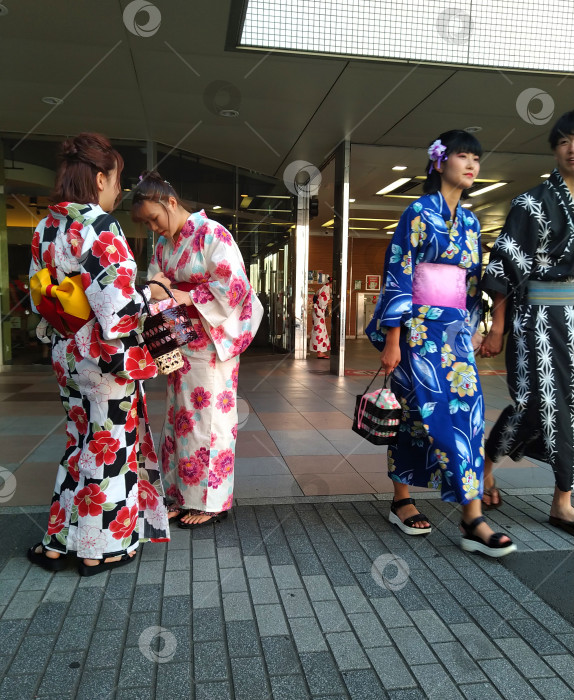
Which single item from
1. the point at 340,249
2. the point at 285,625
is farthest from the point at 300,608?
the point at 340,249

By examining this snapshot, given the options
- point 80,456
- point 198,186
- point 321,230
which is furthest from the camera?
point 321,230

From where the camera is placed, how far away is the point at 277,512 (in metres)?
2.77

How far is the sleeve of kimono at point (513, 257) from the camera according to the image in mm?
2533

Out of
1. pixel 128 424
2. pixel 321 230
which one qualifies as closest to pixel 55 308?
pixel 128 424

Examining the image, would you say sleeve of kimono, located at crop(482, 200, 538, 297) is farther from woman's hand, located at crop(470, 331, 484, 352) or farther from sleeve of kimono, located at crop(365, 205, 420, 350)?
sleeve of kimono, located at crop(365, 205, 420, 350)

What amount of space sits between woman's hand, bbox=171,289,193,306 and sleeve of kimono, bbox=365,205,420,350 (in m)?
0.86

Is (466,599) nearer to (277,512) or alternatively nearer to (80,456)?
(277,512)

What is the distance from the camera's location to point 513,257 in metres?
2.54

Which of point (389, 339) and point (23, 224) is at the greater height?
point (23, 224)

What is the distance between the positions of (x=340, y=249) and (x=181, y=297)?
601 centimetres

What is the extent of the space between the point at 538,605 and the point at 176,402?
1.71m

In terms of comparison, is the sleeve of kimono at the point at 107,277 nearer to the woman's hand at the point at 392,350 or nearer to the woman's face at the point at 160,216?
the woman's face at the point at 160,216

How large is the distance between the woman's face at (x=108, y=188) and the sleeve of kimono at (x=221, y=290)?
44 centimetres

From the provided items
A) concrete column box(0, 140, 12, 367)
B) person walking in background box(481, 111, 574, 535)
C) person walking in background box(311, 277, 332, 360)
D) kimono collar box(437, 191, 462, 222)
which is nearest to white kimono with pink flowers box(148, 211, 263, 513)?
kimono collar box(437, 191, 462, 222)
